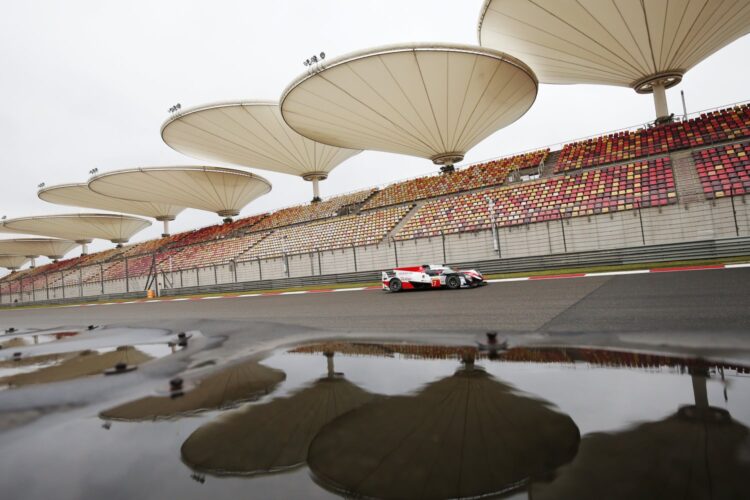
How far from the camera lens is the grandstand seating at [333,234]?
2716 centimetres

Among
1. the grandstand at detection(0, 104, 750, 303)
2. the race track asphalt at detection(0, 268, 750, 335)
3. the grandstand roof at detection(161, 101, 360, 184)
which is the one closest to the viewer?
the race track asphalt at detection(0, 268, 750, 335)

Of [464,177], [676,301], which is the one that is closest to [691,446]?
[676,301]

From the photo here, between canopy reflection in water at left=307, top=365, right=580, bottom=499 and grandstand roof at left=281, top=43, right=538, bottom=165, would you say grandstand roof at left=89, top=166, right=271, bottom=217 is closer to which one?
grandstand roof at left=281, top=43, right=538, bottom=165

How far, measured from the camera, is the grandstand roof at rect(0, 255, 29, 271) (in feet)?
281

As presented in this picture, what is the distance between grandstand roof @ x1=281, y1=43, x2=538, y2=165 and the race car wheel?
13.1m

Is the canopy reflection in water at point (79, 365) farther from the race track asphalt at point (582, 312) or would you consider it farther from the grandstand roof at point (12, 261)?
the grandstand roof at point (12, 261)

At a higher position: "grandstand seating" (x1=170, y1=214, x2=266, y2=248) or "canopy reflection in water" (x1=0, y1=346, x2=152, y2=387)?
"grandstand seating" (x1=170, y1=214, x2=266, y2=248)

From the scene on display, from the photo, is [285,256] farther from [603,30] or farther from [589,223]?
[603,30]

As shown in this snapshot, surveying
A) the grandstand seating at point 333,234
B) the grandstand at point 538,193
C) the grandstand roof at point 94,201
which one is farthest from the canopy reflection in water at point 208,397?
the grandstand roof at point 94,201

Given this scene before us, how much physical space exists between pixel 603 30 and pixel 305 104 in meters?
18.0

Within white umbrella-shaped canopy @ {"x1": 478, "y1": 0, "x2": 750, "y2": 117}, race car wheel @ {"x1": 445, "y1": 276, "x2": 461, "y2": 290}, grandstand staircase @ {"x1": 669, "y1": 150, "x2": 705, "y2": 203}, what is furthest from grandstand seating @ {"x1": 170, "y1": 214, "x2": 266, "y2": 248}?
grandstand staircase @ {"x1": 669, "y1": 150, "x2": 705, "y2": 203}

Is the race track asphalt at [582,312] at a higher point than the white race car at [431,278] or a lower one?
lower

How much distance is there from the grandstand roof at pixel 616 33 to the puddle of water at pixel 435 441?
22679 millimetres

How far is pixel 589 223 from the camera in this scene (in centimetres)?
1822
